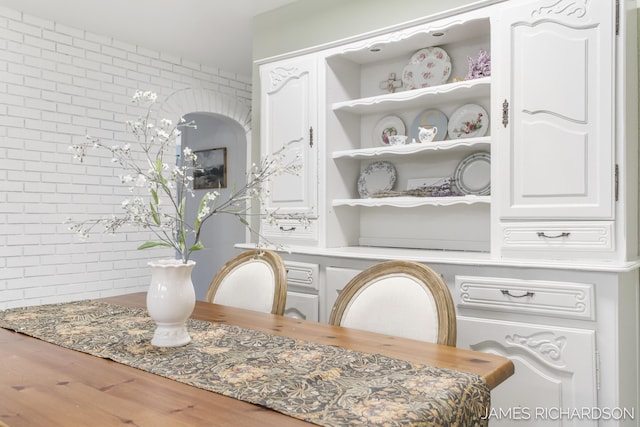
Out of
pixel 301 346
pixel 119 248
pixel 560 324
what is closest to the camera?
pixel 301 346

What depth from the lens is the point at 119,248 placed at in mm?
4043

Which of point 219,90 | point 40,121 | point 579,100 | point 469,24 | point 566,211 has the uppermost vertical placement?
point 219,90

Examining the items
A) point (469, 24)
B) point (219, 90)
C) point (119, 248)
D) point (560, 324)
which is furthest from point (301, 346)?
point (219, 90)

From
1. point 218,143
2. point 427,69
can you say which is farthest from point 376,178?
point 218,143

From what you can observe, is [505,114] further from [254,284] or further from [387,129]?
[254,284]

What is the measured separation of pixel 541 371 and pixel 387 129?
164 centimetres

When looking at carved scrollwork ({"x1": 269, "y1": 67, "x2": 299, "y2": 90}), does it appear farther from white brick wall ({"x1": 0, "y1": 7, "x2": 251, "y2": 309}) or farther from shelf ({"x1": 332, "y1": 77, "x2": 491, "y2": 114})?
white brick wall ({"x1": 0, "y1": 7, "x2": 251, "y2": 309})

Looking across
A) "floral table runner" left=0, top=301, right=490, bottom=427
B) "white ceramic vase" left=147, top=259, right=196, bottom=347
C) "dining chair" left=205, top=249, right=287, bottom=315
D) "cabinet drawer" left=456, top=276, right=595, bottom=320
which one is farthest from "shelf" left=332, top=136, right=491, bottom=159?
"white ceramic vase" left=147, top=259, right=196, bottom=347

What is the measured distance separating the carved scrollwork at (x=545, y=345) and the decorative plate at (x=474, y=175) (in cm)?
87

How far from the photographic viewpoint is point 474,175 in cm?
263

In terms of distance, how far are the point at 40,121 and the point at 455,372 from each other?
11.9 feet

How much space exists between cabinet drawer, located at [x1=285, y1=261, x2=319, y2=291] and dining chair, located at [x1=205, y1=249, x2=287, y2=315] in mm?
671

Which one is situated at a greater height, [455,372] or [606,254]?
[606,254]

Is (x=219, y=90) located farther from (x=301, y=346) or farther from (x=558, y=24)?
(x=301, y=346)
